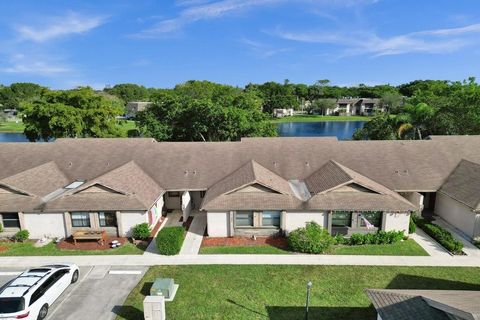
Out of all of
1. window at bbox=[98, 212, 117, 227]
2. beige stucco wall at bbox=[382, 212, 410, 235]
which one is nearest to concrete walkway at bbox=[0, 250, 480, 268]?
beige stucco wall at bbox=[382, 212, 410, 235]

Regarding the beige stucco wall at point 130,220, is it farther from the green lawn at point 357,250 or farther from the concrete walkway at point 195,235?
the green lawn at point 357,250

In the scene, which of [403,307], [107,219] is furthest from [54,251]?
[403,307]

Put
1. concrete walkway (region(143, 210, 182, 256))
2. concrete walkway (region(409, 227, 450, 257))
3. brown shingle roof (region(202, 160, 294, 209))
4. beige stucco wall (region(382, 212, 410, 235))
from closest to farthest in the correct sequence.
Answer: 1. concrete walkway (region(409, 227, 450, 257))
2. concrete walkway (region(143, 210, 182, 256))
3. beige stucco wall (region(382, 212, 410, 235))
4. brown shingle roof (region(202, 160, 294, 209))

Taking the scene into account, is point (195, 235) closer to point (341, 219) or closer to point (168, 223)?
point (168, 223)

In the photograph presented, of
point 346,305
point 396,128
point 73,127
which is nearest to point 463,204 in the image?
point 346,305

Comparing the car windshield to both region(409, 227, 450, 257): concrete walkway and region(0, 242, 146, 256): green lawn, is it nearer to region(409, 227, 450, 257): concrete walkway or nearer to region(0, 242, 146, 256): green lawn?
region(0, 242, 146, 256): green lawn

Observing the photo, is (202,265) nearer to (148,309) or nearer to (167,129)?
(148,309)
